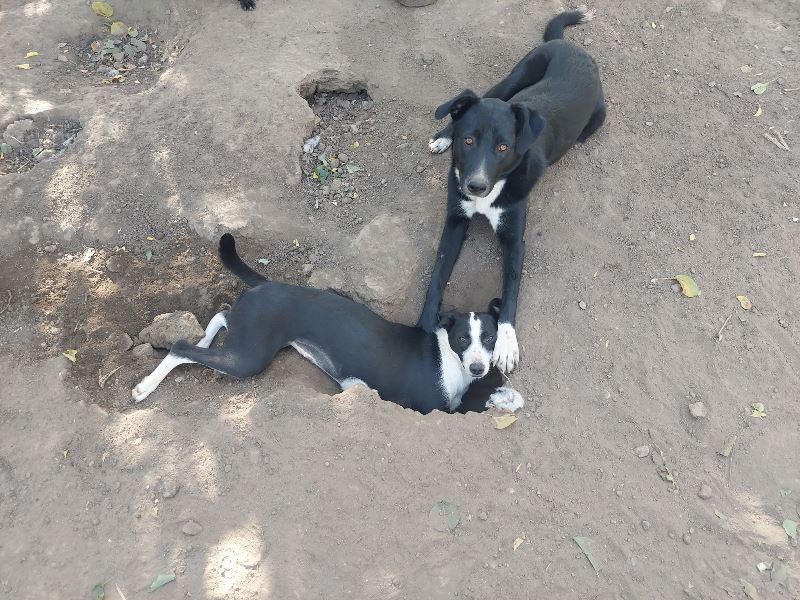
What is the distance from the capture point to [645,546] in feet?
9.86

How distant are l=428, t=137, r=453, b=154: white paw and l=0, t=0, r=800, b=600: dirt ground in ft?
0.23

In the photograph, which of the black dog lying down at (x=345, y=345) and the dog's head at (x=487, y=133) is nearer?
the dog's head at (x=487, y=133)

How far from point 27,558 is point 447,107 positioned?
10.6 feet

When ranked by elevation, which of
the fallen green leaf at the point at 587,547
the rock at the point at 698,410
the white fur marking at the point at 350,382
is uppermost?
the rock at the point at 698,410

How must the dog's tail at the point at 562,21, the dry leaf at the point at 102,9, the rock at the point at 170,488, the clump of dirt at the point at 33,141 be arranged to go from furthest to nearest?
1. the dry leaf at the point at 102,9
2. the dog's tail at the point at 562,21
3. the clump of dirt at the point at 33,141
4. the rock at the point at 170,488

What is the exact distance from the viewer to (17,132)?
4.48 m

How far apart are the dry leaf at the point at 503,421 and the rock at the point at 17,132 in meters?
4.11

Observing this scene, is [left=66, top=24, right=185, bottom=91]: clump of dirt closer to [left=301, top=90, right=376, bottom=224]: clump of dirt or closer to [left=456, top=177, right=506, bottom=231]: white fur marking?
[left=301, top=90, right=376, bottom=224]: clump of dirt

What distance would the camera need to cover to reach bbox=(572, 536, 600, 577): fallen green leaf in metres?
2.92

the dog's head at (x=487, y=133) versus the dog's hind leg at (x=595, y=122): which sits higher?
the dog's head at (x=487, y=133)

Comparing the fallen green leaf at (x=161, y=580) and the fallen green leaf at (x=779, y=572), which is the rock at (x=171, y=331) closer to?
the fallen green leaf at (x=161, y=580)

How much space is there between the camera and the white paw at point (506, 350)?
380 centimetres

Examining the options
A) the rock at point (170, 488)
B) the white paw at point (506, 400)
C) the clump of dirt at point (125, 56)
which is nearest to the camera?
the rock at point (170, 488)

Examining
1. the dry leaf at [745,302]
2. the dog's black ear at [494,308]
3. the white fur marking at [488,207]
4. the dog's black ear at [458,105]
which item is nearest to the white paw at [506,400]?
the dog's black ear at [494,308]
